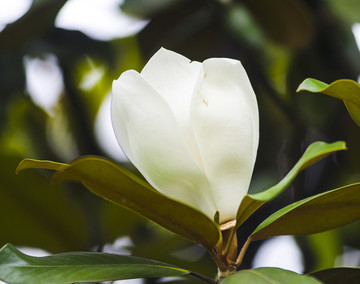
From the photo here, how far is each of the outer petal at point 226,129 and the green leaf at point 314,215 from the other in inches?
1.6

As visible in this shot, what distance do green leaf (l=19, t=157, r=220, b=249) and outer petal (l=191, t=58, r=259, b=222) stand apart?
2.3 inches

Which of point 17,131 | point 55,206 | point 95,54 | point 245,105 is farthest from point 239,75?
point 17,131

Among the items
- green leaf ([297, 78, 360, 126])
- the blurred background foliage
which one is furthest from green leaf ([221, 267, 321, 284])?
the blurred background foliage

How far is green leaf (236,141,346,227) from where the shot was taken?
439 millimetres

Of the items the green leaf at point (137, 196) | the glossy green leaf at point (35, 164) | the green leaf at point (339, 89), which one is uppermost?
the green leaf at point (339, 89)

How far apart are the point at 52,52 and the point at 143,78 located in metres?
1.18

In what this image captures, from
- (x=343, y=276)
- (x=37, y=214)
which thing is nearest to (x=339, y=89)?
(x=343, y=276)

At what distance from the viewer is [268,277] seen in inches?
18.8

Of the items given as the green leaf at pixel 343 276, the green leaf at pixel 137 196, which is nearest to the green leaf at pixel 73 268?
the green leaf at pixel 137 196

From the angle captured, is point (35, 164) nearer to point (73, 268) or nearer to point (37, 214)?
point (73, 268)

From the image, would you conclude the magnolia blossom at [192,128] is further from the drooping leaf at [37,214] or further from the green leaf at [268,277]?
the drooping leaf at [37,214]

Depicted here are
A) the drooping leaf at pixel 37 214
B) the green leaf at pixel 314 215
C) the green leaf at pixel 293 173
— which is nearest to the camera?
the green leaf at pixel 293 173

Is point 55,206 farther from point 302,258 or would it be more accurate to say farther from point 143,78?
point 143,78

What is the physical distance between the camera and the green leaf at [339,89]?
50cm
